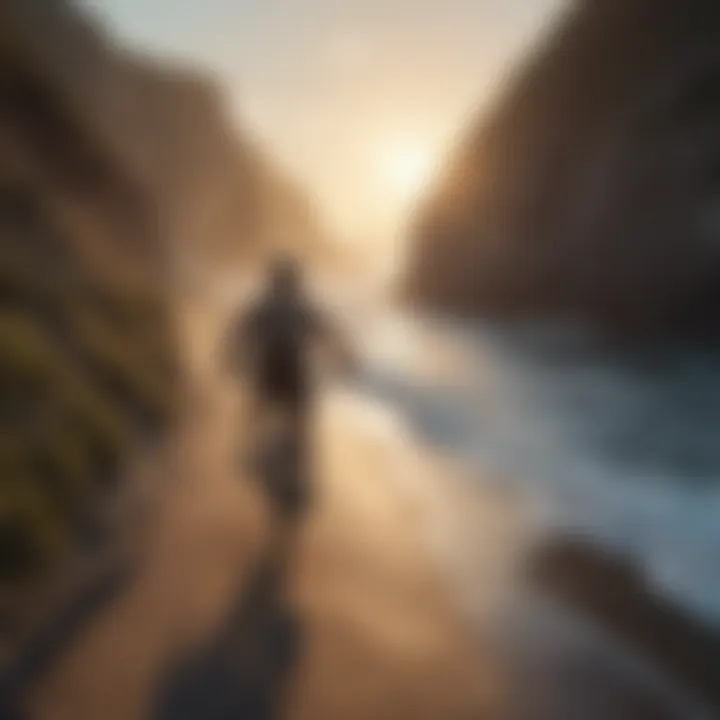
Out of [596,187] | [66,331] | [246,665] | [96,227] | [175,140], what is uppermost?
[596,187]

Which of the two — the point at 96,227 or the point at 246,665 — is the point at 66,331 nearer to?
the point at 96,227

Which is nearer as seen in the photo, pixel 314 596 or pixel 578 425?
pixel 314 596

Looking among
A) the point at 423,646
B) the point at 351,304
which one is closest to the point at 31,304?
the point at 351,304

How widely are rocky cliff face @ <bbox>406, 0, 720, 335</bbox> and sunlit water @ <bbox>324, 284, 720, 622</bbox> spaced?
3.4 inches

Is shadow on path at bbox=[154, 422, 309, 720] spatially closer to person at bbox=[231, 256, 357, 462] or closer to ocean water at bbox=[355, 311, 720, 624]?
person at bbox=[231, 256, 357, 462]

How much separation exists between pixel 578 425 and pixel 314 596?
63cm

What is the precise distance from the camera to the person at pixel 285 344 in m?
1.23

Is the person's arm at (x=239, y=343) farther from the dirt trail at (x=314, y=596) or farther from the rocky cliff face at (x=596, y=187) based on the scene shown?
the rocky cliff face at (x=596, y=187)

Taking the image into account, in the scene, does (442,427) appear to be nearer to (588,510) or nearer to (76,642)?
(588,510)

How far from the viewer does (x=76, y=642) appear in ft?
3.19

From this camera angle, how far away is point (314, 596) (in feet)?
3.69

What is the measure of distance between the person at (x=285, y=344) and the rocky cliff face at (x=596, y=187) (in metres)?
0.19

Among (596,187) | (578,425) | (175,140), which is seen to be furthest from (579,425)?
(175,140)

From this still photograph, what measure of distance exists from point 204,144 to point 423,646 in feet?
2.59
